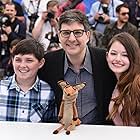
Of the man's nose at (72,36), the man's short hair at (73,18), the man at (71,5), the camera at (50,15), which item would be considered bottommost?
the man's nose at (72,36)

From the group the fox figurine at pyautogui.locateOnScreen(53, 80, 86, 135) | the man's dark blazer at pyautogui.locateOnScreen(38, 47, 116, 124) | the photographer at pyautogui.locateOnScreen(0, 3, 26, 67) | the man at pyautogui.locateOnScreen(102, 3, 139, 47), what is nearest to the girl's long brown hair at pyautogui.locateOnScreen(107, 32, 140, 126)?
the man's dark blazer at pyautogui.locateOnScreen(38, 47, 116, 124)

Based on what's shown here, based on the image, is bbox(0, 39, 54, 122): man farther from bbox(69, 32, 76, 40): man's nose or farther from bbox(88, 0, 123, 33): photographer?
bbox(88, 0, 123, 33): photographer

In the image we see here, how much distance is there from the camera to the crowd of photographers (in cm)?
275

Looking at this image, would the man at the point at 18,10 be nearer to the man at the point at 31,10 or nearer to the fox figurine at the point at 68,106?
the man at the point at 31,10

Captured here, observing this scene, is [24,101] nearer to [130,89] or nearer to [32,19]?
[130,89]

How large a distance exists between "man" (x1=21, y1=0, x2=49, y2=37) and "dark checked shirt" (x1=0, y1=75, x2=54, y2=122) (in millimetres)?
1468

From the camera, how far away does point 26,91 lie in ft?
4.50

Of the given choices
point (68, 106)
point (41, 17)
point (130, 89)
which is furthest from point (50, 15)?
point (68, 106)

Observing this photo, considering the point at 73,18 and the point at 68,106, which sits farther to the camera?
the point at 73,18

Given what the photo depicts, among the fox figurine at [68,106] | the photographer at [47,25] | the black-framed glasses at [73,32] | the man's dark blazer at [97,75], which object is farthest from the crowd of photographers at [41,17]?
the fox figurine at [68,106]

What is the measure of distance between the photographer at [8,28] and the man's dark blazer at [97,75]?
135 cm

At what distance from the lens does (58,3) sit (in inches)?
110

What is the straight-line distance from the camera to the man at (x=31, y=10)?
2.79 m

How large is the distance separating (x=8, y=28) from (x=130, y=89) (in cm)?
170
